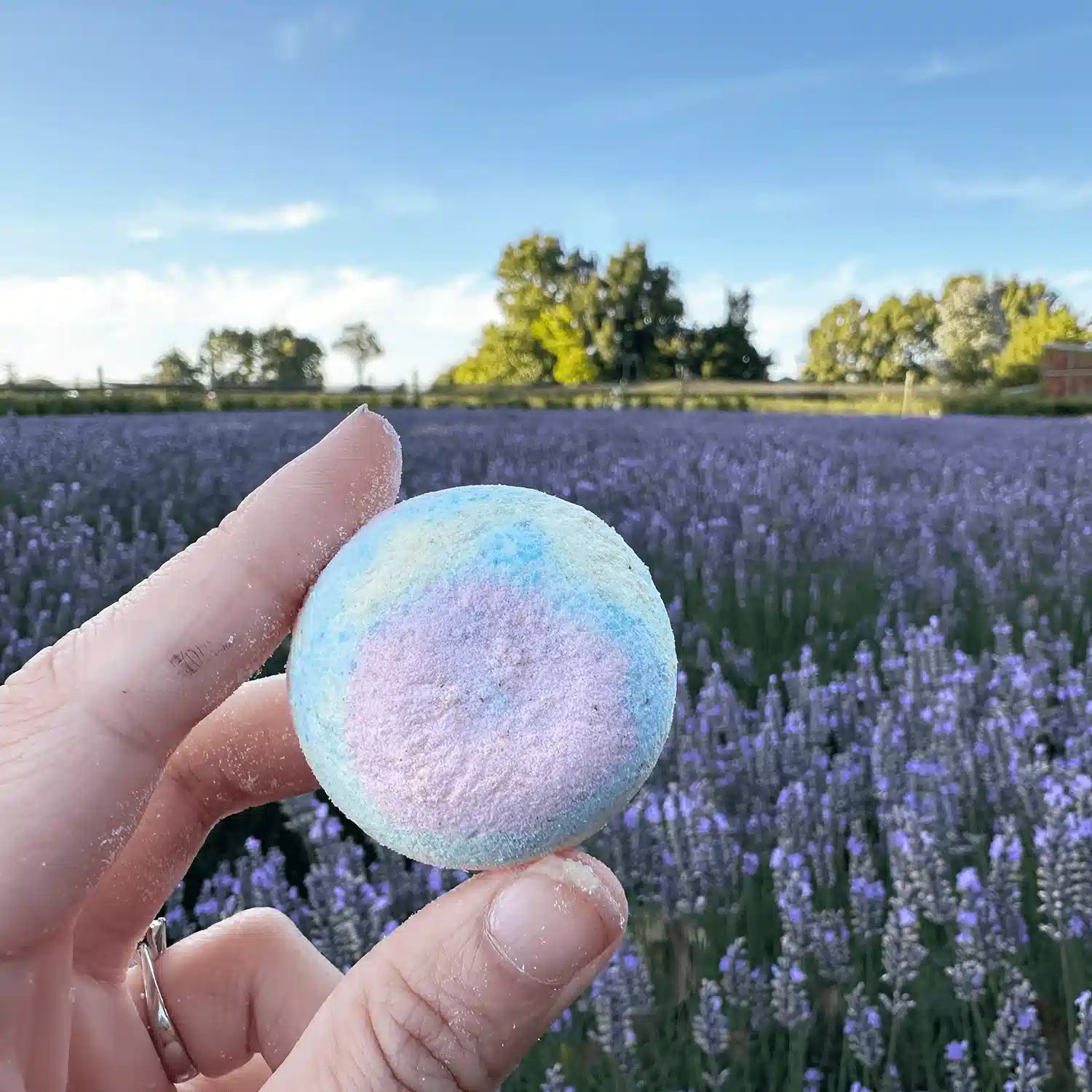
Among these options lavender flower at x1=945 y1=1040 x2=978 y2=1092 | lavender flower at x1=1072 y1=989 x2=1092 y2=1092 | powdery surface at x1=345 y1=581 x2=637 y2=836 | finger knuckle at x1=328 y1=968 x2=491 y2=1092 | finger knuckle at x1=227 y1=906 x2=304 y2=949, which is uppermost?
powdery surface at x1=345 y1=581 x2=637 y2=836

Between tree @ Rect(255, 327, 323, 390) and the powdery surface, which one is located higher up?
tree @ Rect(255, 327, 323, 390)

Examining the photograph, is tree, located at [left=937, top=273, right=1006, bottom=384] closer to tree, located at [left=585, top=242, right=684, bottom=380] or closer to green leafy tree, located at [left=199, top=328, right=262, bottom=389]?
tree, located at [left=585, top=242, right=684, bottom=380]

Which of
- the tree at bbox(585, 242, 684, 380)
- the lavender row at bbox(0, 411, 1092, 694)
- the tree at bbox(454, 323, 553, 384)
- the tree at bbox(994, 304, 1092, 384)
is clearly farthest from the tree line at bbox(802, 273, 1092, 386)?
the lavender row at bbox(0, 411, 1092, 694)

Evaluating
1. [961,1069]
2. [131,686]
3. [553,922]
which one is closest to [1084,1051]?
[961,1069]

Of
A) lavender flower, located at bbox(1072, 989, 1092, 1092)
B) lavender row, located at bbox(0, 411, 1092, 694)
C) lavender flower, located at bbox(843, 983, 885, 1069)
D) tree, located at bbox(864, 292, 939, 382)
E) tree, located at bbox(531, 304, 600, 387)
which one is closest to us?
lavender flower, located at bbox(1072, 989, 1092, 1092)

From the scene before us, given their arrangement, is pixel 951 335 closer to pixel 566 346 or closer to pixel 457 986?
pixel 566 346

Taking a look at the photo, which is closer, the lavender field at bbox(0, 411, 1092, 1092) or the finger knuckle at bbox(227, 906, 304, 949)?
the finger knuckle at bbox(227, 906, 304, 949)
